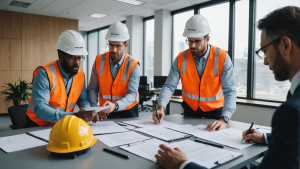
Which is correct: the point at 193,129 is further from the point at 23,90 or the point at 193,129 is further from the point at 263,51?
the point at 23,90

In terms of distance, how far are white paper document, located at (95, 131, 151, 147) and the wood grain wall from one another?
6.42 meters

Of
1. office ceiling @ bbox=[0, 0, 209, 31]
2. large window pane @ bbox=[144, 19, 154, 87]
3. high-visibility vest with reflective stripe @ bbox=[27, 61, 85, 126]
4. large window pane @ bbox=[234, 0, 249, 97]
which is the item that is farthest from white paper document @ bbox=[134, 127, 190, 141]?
large window pane @ bbox=[144, 19, 154, 87]

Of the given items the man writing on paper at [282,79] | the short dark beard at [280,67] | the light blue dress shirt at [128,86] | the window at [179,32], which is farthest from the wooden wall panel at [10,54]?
the short dark beard at [280,67]

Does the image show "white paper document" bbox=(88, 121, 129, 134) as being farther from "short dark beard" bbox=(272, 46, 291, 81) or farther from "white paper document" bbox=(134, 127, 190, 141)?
"short dark beard" bbox=(272, 46, 291, 81)

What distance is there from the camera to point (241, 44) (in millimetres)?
5254

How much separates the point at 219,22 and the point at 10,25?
599 centimetres

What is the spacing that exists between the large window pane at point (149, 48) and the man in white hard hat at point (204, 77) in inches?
222

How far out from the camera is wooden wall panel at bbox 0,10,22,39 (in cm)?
645

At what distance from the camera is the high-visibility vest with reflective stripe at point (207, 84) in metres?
2.08

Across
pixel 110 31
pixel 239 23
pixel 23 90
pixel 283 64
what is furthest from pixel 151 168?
pixel 23 90

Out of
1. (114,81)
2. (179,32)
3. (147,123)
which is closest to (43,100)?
(114,81)

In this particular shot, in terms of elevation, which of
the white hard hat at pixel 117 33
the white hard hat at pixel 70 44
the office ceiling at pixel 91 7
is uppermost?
the office ceiling at pixel 91 7

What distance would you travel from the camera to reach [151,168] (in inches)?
40.2

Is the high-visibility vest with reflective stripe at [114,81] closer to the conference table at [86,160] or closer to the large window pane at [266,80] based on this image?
the conference table at [86,160]
